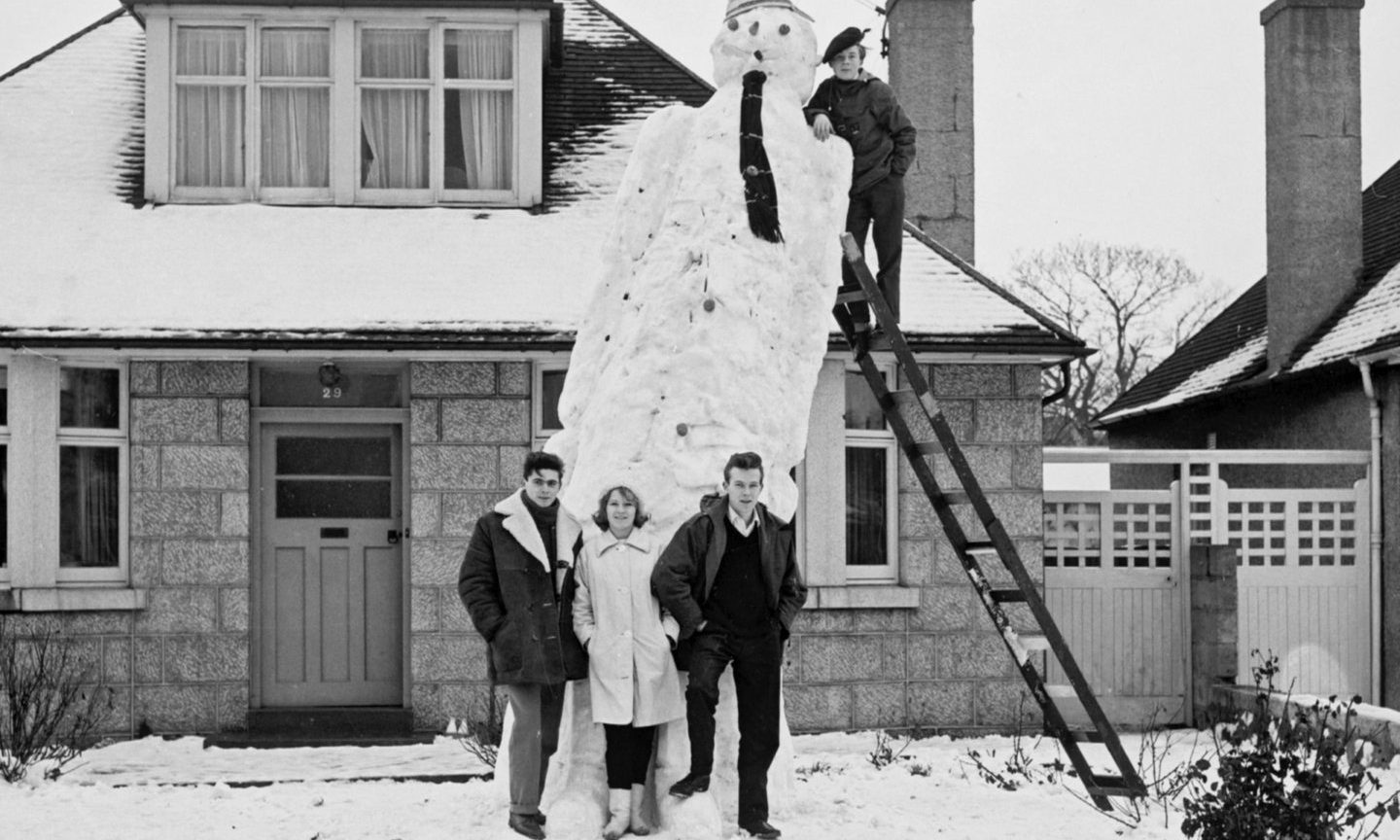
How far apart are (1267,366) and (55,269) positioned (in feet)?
35.8

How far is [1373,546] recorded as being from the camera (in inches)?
523

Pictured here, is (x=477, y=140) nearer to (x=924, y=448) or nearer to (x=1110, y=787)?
(x=924, y=448)

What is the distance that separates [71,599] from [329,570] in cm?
185

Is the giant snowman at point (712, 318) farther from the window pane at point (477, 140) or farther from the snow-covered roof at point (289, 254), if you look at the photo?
the window pane at point (477, 140)

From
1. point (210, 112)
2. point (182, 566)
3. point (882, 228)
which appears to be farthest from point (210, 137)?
point (882, 228)

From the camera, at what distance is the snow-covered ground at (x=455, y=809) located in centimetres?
771

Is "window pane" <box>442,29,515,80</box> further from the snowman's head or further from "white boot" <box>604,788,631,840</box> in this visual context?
"white boot" <box>604,788,631,840</box>

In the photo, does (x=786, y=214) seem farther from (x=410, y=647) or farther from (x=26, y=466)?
(x=26, y=466)

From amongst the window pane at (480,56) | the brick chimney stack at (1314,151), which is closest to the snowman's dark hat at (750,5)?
the window pane at (480,56)

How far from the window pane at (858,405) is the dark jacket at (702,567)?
18.0 ft

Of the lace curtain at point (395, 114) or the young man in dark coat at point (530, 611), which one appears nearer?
the young man in dark coat at point (530, 611)

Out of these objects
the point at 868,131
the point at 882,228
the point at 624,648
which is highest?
the point at 868,131

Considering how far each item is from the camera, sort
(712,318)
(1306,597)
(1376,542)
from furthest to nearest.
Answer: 1. (1306,597)
2. (1376,542)
3. (712,318)

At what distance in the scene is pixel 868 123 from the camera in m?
8.26
